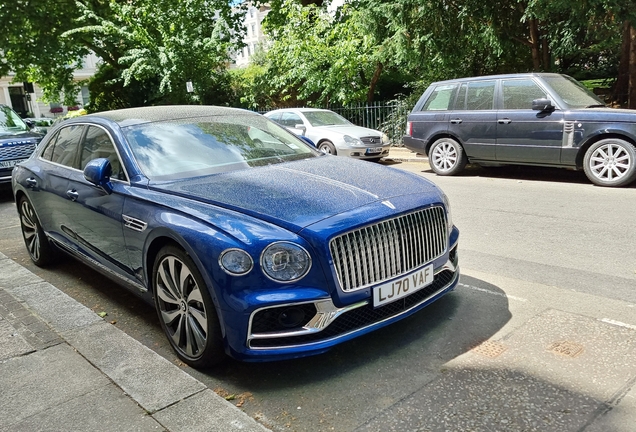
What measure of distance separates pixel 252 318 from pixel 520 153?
308 inches

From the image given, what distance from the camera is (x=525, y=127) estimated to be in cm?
938

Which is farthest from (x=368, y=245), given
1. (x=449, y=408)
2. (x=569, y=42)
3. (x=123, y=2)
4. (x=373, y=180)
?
(x=123, y=2)

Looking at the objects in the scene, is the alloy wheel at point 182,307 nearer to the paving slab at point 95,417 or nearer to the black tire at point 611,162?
the paving slab at point 95,417

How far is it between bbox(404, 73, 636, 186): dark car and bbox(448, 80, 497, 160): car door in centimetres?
2

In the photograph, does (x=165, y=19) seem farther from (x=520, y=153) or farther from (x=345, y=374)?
(x=345, y=374)

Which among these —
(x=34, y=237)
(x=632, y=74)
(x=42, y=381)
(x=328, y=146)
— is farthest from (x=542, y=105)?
(x=42, y=381)

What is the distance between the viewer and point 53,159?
536 cm

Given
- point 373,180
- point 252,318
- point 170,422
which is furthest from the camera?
point 373,180

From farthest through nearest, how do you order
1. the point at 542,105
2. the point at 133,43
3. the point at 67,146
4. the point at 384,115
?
1. the point at 133,43
2. the point at 384,115
3. the point at 542,105
4. the point at 67,146

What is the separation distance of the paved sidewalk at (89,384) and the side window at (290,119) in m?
10.5

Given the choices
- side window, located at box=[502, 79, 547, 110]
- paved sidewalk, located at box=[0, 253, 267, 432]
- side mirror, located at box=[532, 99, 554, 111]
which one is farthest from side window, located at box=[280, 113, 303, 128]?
paved sidewalk, located at box=[0, 253, 267, 432]

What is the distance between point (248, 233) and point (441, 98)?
8.59 meters

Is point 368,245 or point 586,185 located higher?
point 368,245

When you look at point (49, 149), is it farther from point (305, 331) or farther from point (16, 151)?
point (16, 151)
